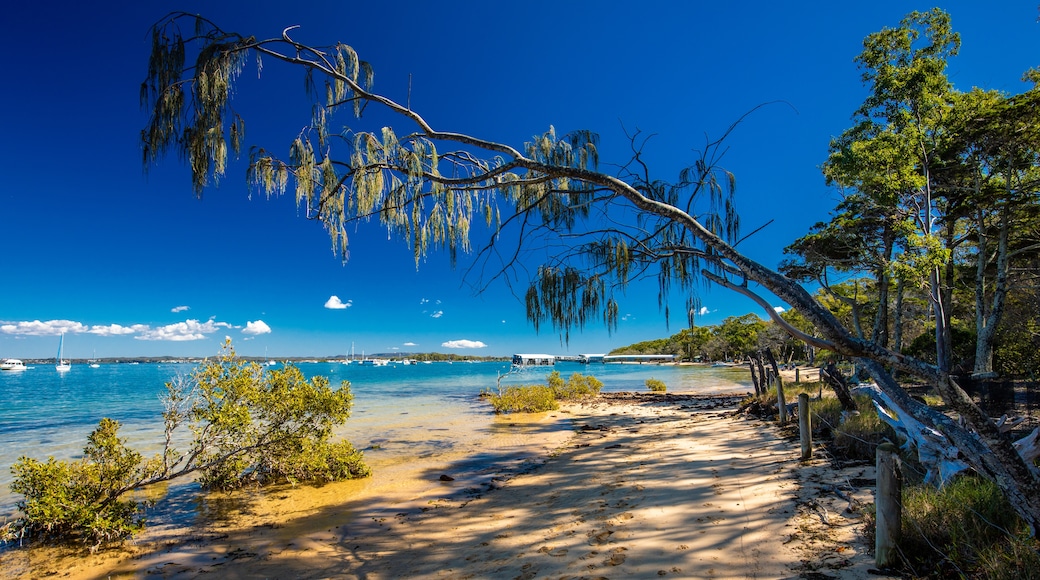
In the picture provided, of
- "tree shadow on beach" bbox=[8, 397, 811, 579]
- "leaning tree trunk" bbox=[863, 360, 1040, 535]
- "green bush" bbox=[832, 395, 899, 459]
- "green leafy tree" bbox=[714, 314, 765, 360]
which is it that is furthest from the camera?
"green leafy tree" bbox=[714, 314, 765, 360]


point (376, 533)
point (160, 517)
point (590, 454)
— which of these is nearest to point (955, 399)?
point (376, 533)

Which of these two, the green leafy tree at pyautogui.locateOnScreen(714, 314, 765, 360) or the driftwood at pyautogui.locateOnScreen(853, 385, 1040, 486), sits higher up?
the green leafy tree at pyautogui.locateOnScreen(714, 314, 765, 360)

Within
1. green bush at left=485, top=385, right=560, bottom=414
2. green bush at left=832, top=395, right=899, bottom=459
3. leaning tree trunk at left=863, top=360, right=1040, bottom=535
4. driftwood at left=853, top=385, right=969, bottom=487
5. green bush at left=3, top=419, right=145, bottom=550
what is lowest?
green bush at left=485, top=385, right=560, bottom=414

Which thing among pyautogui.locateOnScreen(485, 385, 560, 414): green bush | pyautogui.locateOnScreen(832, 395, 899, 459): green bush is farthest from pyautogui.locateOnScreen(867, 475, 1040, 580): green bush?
pyautogui.locateOnScreen(485, 385, 560, 414): green bush

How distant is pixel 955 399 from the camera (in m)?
2.38

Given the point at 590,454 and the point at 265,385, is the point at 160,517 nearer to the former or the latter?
the point at 265,385

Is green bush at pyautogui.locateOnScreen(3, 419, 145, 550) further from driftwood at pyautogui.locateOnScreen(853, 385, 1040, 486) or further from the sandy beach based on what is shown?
driftwood at pyautogui.locateOnScreen(853, 385, 1040, 486)

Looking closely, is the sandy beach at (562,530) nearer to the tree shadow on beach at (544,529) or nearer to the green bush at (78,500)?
the tree shadow on beach at (544,529)

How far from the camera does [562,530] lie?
542 cm

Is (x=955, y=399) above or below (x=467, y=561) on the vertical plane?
above

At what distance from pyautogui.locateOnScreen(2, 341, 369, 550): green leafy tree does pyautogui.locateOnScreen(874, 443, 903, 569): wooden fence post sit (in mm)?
8155

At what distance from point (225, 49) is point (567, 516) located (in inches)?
236

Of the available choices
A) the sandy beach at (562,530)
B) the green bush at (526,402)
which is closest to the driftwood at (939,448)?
the sandy beach at (562,530)

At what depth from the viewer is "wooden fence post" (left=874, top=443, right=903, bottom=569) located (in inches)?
137
